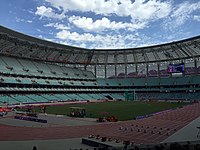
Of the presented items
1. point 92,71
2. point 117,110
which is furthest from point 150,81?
point 117,110

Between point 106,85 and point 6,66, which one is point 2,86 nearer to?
point 6,66

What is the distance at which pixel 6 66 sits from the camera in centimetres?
8806

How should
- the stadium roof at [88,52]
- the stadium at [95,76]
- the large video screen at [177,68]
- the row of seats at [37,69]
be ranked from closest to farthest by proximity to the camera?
1. the stadium at [95,76]
2. the stadium roof at [88,52]
3. the row of seats at [37,69]
4. the large video screen at [177,68]

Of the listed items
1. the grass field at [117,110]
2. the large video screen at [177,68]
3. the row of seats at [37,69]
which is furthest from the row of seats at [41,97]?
the large video screen at [177,68]

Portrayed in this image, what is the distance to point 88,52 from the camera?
103938 mm

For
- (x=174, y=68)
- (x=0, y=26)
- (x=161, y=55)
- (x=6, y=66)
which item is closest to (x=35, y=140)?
(x=0, y=26)

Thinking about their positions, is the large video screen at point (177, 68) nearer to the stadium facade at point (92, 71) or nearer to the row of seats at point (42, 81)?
the stadium facade at point (92, 71)

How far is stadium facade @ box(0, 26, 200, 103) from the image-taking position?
273 feet

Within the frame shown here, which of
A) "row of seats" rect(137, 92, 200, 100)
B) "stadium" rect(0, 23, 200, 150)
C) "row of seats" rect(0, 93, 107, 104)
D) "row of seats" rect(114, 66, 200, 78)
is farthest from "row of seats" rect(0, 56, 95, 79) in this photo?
"row of seats" rect(137, 92, 200, 100)

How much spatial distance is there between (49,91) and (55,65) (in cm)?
2232

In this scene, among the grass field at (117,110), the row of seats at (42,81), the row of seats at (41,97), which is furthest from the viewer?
the row of seats at (42,81)

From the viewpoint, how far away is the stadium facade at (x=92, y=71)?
83.3 m

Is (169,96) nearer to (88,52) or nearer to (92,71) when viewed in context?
(88,52)

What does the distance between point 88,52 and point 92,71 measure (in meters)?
27.3
